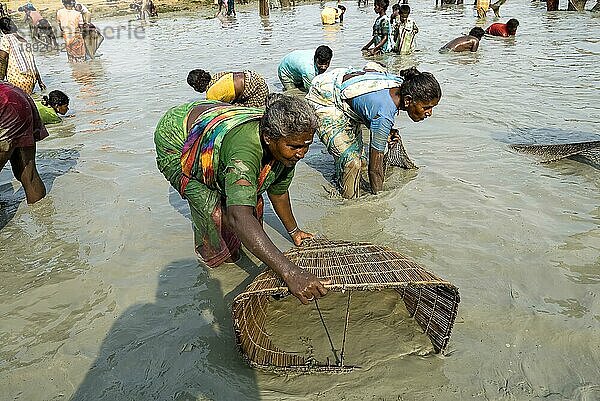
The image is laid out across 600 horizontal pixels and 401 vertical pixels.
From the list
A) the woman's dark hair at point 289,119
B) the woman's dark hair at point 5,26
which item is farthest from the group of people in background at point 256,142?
the woman's dark hair at point 5,26

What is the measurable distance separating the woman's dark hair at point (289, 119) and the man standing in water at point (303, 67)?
4.09 metres

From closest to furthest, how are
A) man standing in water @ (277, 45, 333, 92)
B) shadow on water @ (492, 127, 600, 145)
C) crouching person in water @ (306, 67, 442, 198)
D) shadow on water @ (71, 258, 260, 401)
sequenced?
shadow on water @ (71, 258, 260, 401) < crouching person in water @ (306, 67, 442, 198) < shadow on water @ (492, 127, 600, 145) < man standing in water @ (277, 45, 333, 92)

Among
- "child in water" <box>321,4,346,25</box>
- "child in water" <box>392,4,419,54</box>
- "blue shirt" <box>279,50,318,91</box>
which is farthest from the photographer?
"child in water" <box>321,4,346,25</box>

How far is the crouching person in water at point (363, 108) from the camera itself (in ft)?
11.0

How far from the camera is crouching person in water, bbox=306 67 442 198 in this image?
11.0 feet

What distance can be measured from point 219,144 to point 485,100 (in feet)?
18.6

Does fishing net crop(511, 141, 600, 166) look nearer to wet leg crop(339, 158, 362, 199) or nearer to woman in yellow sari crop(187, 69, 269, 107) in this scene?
wet leg crop(339, 158, 362, 199)

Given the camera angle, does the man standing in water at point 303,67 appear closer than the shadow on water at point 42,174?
No

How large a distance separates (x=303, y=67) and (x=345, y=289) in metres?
5.29

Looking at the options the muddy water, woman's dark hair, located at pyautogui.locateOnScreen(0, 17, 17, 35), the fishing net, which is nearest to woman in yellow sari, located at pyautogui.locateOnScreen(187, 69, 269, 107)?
the muddy water

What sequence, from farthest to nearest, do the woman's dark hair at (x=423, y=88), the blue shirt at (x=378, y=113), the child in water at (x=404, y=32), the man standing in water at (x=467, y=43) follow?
the child in water at (x=404, y=32) → the man standing in water at (x=467, y=43) → the blue shirt at (x=378, y=113) → the woman's dark hair at (x=423, y=88)

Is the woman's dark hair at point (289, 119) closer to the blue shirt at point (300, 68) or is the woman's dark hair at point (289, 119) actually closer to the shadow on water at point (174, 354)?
the shadow on water at point (174, 354)

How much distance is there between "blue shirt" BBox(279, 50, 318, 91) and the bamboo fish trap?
14.6 feet

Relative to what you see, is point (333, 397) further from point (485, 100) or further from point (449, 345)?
point (485, 100)
